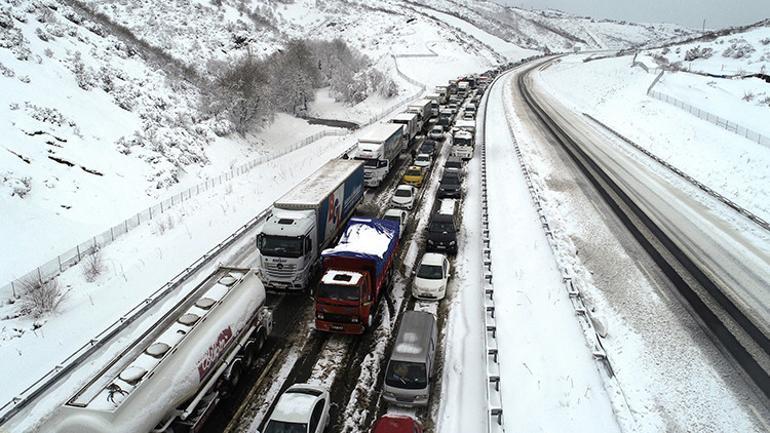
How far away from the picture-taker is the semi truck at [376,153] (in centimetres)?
3606

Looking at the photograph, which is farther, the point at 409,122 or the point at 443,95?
the point at 443,95

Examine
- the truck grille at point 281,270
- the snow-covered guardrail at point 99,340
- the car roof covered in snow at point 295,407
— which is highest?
the truck grille at point 281,270

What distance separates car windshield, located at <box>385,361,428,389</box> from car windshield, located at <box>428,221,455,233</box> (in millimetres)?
12023

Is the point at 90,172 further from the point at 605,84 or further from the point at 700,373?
the point at 605,84

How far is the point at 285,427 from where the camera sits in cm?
1336

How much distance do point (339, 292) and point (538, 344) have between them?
7.84m

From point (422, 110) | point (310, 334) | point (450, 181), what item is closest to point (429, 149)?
A: point (450, 181)

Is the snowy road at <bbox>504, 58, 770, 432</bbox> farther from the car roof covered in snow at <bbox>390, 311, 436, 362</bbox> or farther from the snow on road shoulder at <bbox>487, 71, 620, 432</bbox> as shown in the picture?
the car roof covered in snow at <bbox>390, 311, 436, 362</bbox>

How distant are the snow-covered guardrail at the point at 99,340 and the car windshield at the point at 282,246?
4901 millimetres

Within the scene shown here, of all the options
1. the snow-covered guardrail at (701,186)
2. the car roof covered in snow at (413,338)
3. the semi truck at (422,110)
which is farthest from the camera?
the semi truck at (422,110)

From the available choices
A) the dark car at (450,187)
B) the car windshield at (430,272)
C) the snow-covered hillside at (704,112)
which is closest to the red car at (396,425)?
the car windshield at (430,272)

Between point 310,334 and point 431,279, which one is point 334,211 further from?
point 310,334

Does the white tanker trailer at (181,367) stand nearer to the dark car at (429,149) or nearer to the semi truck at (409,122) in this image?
the dark car at (429,149)

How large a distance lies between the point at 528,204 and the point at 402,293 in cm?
1420
